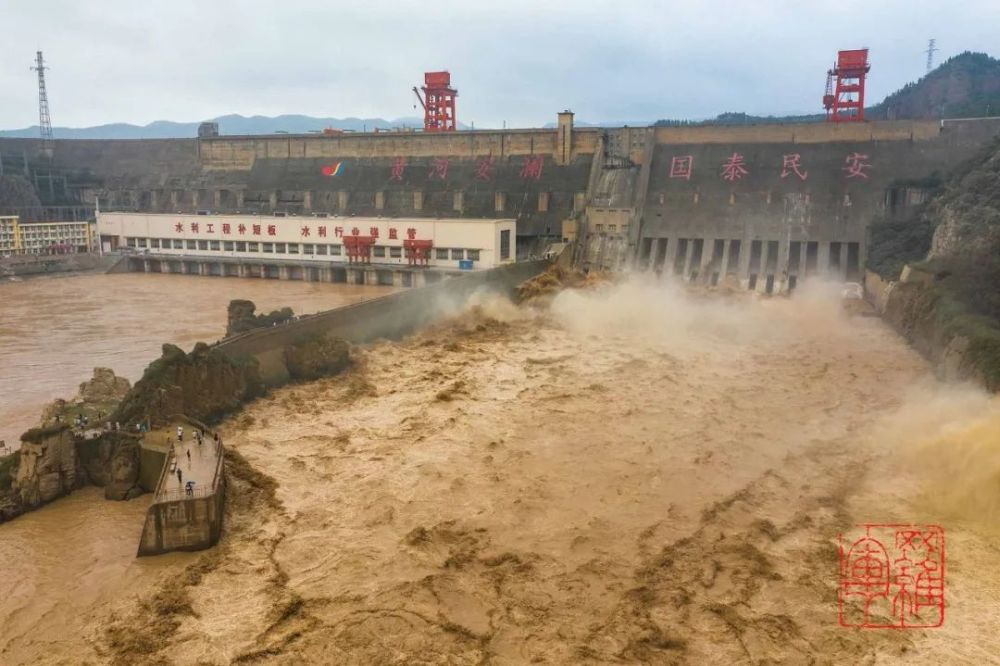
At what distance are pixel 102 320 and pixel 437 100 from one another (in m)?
27.0

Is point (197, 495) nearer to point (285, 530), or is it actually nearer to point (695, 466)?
point (285, 530)

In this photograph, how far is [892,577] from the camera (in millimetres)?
10953

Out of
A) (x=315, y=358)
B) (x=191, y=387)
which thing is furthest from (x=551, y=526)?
(x=315, y=358)

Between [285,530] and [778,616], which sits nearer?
[778,616]

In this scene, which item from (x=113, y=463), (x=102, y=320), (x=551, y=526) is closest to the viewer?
(x=551, y=526)

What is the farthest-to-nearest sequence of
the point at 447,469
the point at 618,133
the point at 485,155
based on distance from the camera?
1. the point at 485,155
2. the point at 618,133
3. the point at 447,469

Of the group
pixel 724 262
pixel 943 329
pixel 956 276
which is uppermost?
pixel 956 276

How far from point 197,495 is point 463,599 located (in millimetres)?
4569

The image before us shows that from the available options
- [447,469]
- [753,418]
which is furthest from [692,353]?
[447,469]

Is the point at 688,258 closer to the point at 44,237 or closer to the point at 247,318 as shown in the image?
the point at 247,318

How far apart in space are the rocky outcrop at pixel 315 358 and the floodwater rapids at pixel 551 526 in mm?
681

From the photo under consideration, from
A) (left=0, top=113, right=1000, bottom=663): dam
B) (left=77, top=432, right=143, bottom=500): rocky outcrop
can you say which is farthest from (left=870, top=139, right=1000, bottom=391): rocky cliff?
(left=77, top=432, right=143, bottom=500): rocky outcrop

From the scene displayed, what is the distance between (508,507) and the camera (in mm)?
13289

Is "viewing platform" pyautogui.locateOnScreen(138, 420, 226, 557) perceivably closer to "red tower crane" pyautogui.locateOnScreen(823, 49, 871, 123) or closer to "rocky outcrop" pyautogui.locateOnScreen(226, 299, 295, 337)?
"rocky outcrop" pyautogui.locateOnScreen(226, 299, 295, 337)
